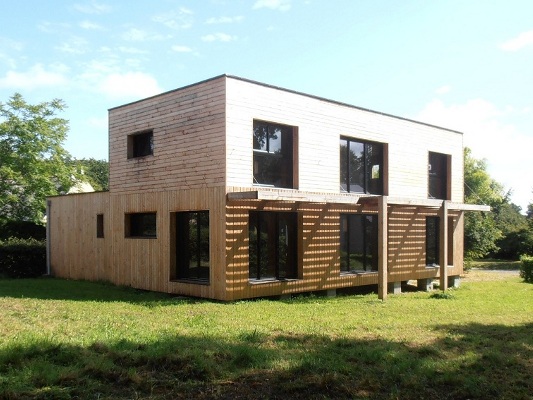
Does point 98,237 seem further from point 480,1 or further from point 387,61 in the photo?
point 480,1

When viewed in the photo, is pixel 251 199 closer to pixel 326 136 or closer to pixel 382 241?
pixel 326 136

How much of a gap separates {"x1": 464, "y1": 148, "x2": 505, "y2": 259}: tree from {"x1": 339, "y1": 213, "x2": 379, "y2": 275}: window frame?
11589mm

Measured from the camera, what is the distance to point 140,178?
14.6 m

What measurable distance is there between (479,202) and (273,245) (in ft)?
77.1

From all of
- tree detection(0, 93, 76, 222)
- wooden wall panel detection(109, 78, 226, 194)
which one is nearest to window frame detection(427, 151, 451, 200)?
wooden wall panel detection(109, 78, 226, 194)

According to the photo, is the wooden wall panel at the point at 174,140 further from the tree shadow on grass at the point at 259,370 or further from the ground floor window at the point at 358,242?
the tree shadow on grass at the point at 259,370

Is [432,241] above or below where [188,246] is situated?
below

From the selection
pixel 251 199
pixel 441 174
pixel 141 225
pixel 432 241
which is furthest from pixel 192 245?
pixel 441 174

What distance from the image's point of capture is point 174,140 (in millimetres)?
13523

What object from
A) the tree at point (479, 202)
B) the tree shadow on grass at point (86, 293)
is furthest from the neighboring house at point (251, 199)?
the tree at point (479, 202)

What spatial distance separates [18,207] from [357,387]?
24.0 meters

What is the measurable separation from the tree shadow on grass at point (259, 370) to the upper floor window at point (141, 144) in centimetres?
830

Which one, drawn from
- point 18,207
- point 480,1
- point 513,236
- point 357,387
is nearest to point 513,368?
point 357,387

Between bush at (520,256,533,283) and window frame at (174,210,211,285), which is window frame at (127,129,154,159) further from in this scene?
bush at (520,256,533,283)
